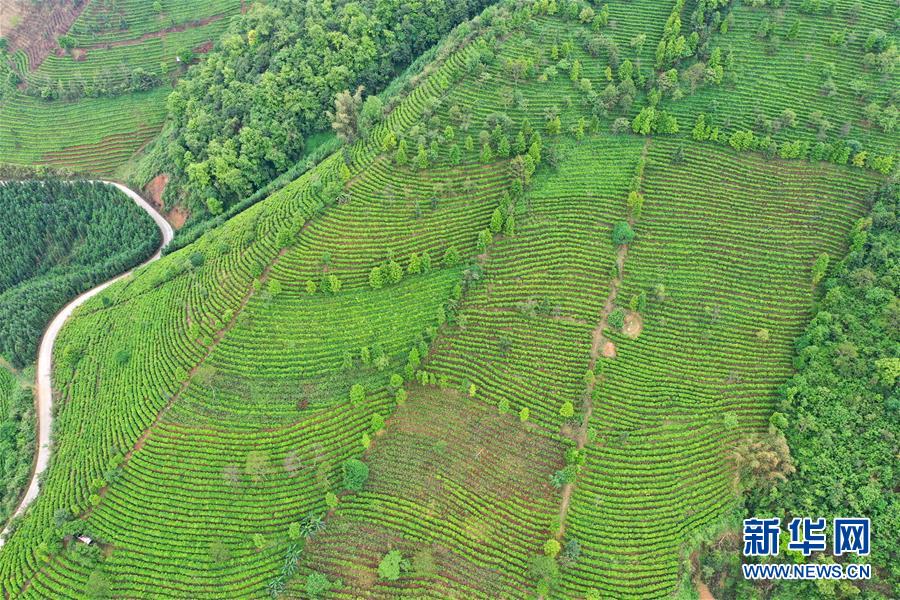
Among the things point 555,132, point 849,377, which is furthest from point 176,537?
point 849,377

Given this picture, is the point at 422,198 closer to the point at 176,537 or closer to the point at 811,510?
the point at 176,537

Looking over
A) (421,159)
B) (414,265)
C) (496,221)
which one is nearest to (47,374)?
(414,265)

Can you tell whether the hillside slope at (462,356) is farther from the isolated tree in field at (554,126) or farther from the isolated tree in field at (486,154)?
the isolated tree in field at (554,126)

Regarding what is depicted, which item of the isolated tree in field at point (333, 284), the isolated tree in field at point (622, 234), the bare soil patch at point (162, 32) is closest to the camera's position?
the isolated tree in field at point (333, 284)

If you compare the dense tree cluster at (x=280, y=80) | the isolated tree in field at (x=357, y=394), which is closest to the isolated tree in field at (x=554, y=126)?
the dense tree cluster at (x=280, y=80)

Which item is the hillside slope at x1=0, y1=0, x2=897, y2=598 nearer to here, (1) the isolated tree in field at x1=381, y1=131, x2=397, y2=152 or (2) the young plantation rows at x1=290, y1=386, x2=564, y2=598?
(2) the young plantation rows at x1=290, y1=386, x2=564, y2=598

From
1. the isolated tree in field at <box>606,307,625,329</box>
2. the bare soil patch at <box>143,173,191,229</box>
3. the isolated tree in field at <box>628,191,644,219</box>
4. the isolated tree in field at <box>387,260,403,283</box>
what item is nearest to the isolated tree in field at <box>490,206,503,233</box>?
the isolated tree in field at <box>387,260,403,283</box>

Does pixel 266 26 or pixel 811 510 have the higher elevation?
pixel 266 26
